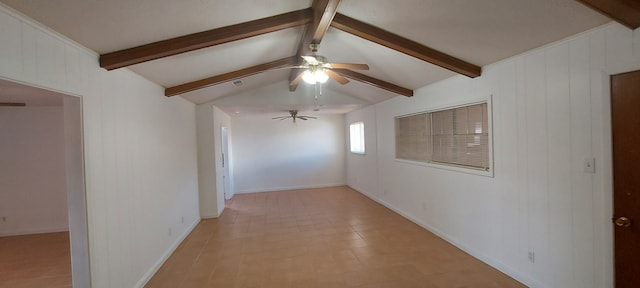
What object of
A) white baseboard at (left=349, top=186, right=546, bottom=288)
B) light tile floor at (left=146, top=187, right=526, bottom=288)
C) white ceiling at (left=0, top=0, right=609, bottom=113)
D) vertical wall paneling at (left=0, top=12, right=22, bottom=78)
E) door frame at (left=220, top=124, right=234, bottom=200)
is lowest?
light tile floor at (left=146, top=187, right=526, bottom=288)

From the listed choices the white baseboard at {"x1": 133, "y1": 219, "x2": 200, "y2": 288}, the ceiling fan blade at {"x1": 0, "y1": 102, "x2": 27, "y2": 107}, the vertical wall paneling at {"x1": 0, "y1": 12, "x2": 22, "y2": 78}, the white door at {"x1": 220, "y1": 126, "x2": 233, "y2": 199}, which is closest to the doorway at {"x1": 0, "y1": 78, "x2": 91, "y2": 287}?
the vertical wall paneling at {"x1": 0, "y1": 12, "x2": 22, "y2": 78}

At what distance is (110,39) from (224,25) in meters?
0.88

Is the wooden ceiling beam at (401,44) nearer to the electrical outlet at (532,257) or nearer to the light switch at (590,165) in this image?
the light switch at (590,165)

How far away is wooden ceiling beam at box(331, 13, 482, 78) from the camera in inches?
103

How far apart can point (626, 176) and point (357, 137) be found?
5.87m

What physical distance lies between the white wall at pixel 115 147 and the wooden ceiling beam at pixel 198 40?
0.57ft

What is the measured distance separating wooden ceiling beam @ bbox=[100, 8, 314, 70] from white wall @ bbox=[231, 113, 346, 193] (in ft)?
17.2

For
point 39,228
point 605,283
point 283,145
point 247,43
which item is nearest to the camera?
point 605,283

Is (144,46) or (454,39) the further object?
(454,39)

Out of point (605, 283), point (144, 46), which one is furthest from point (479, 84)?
point (144, 46)

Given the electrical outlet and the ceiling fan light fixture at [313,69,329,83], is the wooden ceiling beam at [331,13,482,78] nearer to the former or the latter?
the ceiling fan light fixture at [313,69,329,83]

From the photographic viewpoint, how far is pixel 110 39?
207cm

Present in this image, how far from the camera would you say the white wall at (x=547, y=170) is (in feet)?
6.66

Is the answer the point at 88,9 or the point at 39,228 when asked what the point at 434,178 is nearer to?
the point at 88,9
